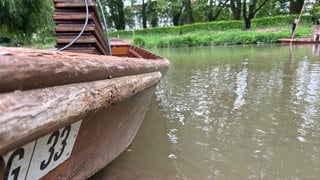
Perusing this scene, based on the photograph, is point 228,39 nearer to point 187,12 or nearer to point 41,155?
point 187,12

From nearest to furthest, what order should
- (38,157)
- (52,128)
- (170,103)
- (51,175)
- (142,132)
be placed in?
(52,128) → (38,157) → (51,175) → (142,132) → (170,103)

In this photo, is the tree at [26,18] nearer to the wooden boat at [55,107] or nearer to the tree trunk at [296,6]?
the wooden boat at [55,107]

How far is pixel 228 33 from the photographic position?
2048 cm

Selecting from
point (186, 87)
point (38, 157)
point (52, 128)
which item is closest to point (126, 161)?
point (38, 157)

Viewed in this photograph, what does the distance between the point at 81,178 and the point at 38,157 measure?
2.31ft

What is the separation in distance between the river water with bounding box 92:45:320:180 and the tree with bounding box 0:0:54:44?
2.54 meters

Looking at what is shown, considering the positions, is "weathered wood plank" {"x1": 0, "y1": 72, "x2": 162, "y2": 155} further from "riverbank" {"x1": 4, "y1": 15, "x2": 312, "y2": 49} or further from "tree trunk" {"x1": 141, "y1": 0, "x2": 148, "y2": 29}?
"tree trunk" {"x1": 141, "y1": 0, "x2": 148, "y2": 29}

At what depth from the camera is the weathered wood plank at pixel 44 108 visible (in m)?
0.88

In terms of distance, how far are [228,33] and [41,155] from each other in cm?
2004

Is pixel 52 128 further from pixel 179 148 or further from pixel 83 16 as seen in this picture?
pixel 179 148

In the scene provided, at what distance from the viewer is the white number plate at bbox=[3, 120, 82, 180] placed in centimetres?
111

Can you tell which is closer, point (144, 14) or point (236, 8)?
point (236, 8)

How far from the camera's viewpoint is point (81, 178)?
189 cm

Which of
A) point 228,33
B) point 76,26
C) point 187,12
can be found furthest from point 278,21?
point 76,26
